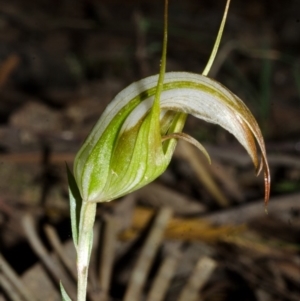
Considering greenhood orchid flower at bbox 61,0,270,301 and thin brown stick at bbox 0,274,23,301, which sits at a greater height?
greenhood orchid flower at bbox 61,0,270,301

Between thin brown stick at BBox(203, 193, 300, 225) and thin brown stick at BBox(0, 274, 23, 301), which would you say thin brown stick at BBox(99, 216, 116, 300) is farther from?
thin brown stick at BBox(203, 193, 300, 225)

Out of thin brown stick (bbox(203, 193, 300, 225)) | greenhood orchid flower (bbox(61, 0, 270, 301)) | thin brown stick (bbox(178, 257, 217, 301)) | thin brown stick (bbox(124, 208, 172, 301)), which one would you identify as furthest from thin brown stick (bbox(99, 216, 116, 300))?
greenhood orchid flower (bbox(61, 0, 270, 301))

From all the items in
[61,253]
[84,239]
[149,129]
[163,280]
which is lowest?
[163,280]

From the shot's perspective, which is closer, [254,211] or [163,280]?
[163,280]

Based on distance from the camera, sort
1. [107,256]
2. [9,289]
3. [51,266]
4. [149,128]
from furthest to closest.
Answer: [107,256] < [51,266] < [9,289] < [149,128]

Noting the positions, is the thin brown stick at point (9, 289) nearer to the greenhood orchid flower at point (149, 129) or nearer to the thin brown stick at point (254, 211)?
the greenhood orchid flower at point (149, 129)

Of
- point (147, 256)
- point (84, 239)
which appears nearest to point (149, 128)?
point (84, 239)

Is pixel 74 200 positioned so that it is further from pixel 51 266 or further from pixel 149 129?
pixel 51 266
